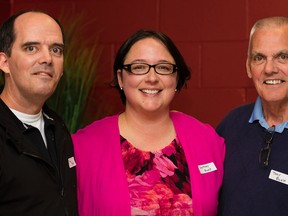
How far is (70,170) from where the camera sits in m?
2.10

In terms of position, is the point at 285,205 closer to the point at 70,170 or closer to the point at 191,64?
the point at 70,170

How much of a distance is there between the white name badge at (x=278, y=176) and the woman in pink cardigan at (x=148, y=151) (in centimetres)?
28

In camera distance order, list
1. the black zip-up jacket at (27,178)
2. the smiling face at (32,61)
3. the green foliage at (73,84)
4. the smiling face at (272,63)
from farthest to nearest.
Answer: the green foliage at (73,84)
the smiling face at (272,63)
the smiling face at (32,61)
the black zip-up jacket at (27,178)

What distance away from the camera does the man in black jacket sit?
176 centimetres

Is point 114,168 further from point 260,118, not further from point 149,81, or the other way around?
point 260,118

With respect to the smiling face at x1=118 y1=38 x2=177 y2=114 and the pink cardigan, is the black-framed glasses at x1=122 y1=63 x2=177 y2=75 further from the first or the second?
the pink cardigan

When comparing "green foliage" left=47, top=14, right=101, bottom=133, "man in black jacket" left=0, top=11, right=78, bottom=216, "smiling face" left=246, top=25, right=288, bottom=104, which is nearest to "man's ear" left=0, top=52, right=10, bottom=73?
"man in black jacket" left=0, top=11, right=78, bottom=216

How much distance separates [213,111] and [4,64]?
61.8 inches

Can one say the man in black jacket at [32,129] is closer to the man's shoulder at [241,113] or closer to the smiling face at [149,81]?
the smiling face at [149,81]

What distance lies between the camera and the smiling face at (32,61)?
1.97 metres

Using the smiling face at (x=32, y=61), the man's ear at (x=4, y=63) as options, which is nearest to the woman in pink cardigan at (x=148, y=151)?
the smiling face at (x=32, y=61)

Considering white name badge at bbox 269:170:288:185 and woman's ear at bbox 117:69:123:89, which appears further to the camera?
woman's ear at bbox 117:69:123:89

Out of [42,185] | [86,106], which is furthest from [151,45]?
[86,106]

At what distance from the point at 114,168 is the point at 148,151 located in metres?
0.20
